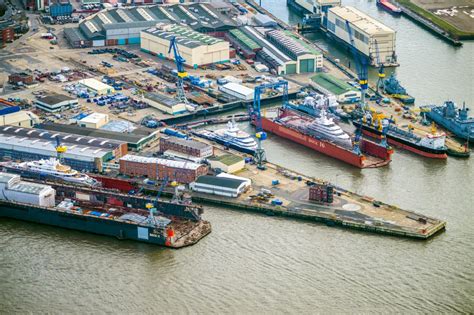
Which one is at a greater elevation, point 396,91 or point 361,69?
point 361,69

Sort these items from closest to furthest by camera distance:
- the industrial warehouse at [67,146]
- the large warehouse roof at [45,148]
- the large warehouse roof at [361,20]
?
1. the industrial warehouse at [67,146]
2. the large warehouse roof at [45,148]
3. the large warehouse roof at [361,20]

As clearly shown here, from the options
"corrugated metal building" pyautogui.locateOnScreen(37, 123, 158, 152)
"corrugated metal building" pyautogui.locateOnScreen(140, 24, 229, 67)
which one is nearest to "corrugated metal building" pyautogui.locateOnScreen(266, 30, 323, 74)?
"corrugated metal building" pyautogui.locateOnScreen(140, 24, 229, 67)

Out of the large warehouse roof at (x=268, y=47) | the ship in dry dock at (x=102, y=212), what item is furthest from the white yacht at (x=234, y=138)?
the large warehouse roof at (x=268, y=47)

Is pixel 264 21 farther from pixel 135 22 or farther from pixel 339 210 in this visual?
pixel 339 210

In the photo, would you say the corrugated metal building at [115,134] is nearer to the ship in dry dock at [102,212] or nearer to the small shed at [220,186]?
the ship in dry dock at [102,212]

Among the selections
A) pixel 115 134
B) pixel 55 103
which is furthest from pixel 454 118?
pixel 55 103

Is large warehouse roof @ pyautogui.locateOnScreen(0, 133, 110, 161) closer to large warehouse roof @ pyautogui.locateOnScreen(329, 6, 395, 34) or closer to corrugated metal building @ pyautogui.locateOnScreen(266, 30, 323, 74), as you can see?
corrugated metal building @ pyautogui.locateOnScreen(266, 30, 323, 74)

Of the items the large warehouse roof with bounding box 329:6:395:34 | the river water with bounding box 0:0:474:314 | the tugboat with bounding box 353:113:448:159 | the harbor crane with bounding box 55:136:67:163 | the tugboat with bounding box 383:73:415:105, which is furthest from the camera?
the large warehouse roof with bounding box 329:6:395:34
